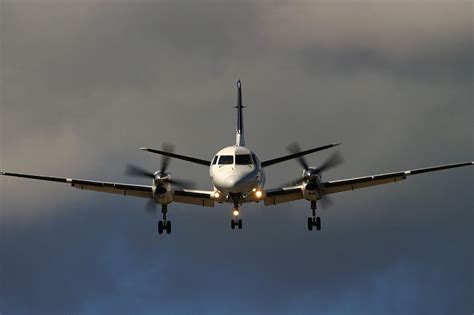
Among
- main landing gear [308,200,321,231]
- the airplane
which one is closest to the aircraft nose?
the airplane

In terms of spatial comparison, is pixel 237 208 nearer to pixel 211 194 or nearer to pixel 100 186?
pixel 211 194

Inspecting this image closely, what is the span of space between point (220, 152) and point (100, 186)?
20.5 feet

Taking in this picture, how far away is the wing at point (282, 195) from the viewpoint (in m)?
59.2

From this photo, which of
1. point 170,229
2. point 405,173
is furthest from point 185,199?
point 405,173

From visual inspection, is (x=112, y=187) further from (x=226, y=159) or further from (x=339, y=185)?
(x=339, y=185)

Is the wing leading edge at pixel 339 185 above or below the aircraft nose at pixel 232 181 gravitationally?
above

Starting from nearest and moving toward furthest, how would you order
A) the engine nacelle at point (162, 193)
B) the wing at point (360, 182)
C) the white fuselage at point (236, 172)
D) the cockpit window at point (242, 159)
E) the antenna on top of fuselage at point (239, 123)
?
the white fuselage at point (236, 172), the cockpit window at point (242, 159), the engine nacelle at point (162, 193), the wing at point (360, 182), the antenna on top of fuselage at point (239, 123)

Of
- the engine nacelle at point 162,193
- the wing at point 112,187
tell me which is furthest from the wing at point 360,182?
the wing at point 112,187

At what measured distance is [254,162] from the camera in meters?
56.2

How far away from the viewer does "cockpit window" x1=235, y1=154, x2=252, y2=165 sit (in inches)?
2199

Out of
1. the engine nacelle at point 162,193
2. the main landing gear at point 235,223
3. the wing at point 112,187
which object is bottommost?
the main landing gear at point 235,223

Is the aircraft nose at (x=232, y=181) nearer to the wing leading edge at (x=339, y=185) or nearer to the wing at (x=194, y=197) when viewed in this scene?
the wing at (x=194, y=197)

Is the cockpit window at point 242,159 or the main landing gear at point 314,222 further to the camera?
the main landing gear at point 314,222

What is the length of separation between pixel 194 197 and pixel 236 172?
17.1ft
